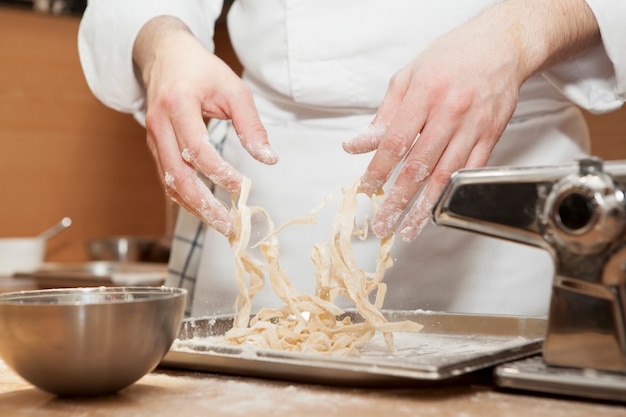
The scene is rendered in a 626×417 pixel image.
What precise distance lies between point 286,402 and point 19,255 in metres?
2.31

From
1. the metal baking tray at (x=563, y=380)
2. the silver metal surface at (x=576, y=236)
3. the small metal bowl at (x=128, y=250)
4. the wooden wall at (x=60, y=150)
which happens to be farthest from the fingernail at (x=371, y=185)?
the wooden wall at (x=60, y=150)

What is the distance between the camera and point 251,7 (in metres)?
1.54

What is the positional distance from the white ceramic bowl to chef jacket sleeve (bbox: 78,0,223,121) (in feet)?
4.65

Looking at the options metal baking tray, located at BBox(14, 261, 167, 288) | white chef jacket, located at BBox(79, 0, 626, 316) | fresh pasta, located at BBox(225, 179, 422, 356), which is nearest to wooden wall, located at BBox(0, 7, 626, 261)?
metal baking tray, located at BBox(14, 261, 167, 288)

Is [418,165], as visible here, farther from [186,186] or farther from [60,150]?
[60,150]

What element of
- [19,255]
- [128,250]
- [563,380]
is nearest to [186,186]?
[563,380]

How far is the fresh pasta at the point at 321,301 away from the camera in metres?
1.02

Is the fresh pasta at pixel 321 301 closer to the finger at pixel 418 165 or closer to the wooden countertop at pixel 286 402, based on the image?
the finger at pixel 418 165

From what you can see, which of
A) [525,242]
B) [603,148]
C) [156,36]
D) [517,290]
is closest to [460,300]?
[517,290]

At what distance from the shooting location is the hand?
3.69 ft

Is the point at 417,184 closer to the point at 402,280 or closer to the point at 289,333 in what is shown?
the point at 289,333

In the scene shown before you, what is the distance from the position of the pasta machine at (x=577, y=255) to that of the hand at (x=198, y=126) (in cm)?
38

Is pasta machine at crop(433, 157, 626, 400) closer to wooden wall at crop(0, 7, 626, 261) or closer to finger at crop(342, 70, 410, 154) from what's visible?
finger at crop(342, 70, 410, 154)

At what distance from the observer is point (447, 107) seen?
1.01 metres
